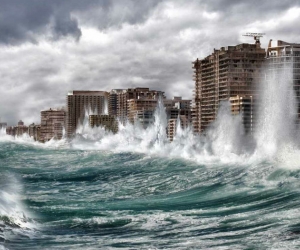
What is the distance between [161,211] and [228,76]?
12501 centimetres

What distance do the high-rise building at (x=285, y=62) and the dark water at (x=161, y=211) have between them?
7789 centimetres

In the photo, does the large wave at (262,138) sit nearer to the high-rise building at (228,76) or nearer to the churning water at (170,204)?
the churning water at (170,204)

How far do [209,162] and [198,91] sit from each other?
92.7m

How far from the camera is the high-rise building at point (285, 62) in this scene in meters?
159

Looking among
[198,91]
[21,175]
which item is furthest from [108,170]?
[198,91]

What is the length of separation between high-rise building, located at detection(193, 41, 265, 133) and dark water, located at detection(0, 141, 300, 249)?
3508 inches

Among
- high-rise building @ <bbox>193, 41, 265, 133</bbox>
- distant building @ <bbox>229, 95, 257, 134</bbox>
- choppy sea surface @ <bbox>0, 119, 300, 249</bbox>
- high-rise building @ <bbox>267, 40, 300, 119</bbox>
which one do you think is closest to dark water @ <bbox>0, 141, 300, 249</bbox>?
choppy sea surface @ <bbox>0, 119, 300, 249</bbox>

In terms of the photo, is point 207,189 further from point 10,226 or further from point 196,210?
point 10,226

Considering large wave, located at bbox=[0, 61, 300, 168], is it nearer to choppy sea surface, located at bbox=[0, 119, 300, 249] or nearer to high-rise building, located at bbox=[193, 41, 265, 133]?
choppy sea surface, located at bbox=[0, 119, 300, 249]

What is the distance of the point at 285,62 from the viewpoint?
161 metres

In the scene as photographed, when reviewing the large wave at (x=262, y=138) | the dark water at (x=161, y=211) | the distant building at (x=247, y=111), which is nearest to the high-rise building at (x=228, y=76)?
the large wave at (x=262, y=138)

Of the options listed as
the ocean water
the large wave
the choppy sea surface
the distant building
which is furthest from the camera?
the distant building

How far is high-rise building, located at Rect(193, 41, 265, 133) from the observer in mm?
172625

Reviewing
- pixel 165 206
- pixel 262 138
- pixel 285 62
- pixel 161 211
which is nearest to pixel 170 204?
pixel 165 206
